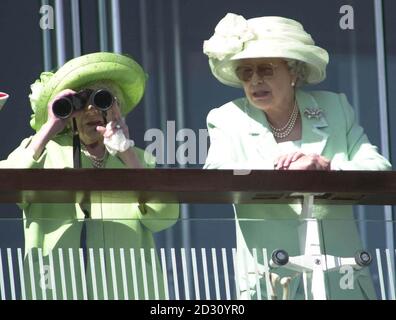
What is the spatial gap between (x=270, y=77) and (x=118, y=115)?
Result: 22.3 inches

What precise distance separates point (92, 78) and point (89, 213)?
1.83 feet

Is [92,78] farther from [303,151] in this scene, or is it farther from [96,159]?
[303,151]

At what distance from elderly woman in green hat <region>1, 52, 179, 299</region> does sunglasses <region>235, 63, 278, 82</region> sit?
1.32 feet

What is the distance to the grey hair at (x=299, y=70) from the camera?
7.38 meters

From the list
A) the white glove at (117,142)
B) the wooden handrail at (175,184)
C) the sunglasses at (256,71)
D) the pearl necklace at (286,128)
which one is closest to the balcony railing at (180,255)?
the wooden handrail at (175,184)

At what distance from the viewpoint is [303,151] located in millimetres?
7164

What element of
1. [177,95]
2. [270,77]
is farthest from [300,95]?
[177,95]

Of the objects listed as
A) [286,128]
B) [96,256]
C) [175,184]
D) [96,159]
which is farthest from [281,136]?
[96,256]

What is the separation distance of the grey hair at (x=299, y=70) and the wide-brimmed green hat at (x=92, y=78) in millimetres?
548

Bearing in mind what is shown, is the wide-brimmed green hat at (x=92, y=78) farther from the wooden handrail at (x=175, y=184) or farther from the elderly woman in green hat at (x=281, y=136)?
the wooden handrail at (x=175, y=184)

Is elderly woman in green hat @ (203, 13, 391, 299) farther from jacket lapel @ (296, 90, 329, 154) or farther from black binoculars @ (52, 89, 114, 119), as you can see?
black binoculars @ (52, 89, 114, 119)

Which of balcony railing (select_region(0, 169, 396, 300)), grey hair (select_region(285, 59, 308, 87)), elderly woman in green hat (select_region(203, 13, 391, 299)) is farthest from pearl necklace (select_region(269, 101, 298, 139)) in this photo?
balcony railing (select_region(0, 169, 396, 300))

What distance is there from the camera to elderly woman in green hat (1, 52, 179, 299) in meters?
6.97

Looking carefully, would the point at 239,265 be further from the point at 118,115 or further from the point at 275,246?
the point at 118,115
